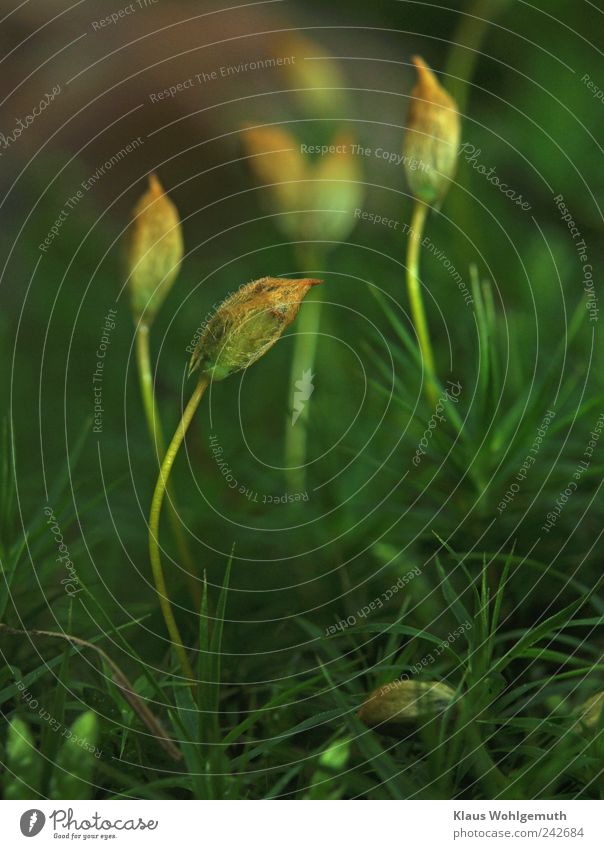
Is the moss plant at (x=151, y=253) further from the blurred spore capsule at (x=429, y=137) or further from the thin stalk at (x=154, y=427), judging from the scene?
the blurred spore capsule at (x=429, y=137)

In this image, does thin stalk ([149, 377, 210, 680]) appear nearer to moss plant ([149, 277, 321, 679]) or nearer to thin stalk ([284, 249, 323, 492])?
moss plant ([149, 277, 321, 679])

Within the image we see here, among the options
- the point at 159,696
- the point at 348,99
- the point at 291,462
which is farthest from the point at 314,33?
the point at 159,696

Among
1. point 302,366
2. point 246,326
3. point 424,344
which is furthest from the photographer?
point 302,366

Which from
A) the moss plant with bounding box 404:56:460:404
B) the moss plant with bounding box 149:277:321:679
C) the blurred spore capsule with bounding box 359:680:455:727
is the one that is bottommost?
the blurred spore capsule with bounding box 359:680:455:727

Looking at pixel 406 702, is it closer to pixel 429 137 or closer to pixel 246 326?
pixel 246 326

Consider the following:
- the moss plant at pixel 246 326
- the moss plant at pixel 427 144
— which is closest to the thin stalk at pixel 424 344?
the moss plant at pixel 427 144

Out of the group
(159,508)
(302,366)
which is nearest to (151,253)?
(159,508)

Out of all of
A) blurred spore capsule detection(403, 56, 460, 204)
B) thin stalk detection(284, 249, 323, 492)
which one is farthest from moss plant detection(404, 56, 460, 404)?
thin stalk detection(284, 249, 323, 492)

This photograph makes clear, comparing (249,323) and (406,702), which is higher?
(249,323)
